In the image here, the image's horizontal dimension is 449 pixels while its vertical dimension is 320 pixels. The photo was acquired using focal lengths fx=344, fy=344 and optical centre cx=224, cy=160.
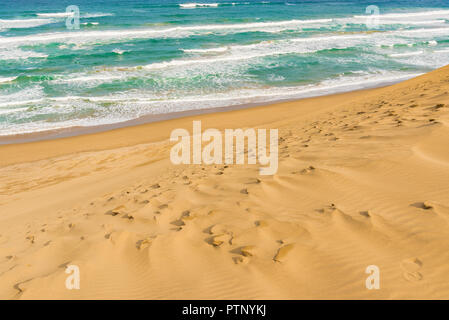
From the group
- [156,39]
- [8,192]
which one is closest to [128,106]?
[8,192]

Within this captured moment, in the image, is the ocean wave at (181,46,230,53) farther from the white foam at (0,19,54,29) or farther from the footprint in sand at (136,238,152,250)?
the footprint in sand at (136,238,152,250)

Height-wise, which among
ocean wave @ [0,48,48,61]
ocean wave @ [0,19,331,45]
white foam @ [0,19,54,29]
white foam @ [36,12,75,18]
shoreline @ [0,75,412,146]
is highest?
white foam @ [36,12,75,18]

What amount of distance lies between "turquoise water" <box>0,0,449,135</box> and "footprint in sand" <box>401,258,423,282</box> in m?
11.1

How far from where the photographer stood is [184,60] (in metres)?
20.6

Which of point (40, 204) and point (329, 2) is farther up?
point (329, 2)

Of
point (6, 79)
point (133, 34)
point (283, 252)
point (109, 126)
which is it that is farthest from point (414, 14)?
point (283, 252)

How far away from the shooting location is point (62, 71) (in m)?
18.2

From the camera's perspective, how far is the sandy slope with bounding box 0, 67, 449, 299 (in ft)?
9.86

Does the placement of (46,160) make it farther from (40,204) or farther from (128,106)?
(128,106)

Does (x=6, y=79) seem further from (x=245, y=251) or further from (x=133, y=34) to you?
(x=245, y=251)

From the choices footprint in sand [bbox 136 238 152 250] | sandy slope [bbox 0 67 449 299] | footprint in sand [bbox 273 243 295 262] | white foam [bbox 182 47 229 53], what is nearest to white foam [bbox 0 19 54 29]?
white foam [bbox 182 47 229 53]

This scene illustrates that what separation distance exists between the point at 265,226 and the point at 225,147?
4.48 m

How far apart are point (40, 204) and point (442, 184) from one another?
644 cm

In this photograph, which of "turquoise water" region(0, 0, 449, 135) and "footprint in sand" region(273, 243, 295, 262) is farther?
"turquoise water" region(0, 0, 449, 135)
